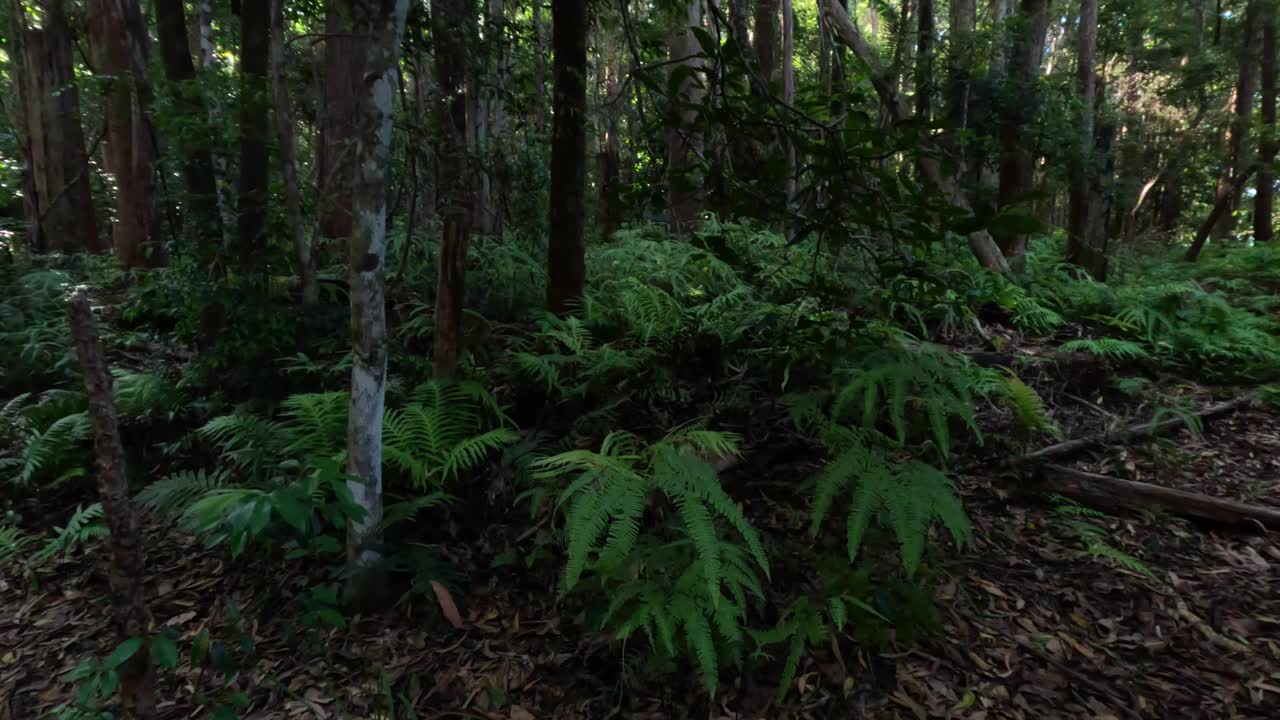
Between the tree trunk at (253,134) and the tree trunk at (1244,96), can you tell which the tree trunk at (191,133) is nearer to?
the tree trunk at (253,134)

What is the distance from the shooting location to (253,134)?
4.86 metres

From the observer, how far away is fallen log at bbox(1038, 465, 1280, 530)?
3322 mm

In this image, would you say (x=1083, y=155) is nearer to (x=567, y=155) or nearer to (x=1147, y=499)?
(x=1147, y=499)

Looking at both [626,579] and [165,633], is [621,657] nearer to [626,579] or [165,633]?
[626,579]

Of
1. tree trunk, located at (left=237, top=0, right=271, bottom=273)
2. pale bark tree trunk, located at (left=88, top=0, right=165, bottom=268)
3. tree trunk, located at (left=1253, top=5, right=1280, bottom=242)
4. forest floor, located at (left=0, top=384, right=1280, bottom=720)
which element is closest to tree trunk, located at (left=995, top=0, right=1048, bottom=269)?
tree trunk, located at (left=1253, top=5, right=1280, bottom=242)

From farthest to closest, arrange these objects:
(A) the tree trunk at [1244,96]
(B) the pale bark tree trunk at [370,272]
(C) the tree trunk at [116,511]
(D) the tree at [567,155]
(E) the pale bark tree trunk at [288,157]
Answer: (A) the tree trunk at [1244,96]
(E) the pale bark tree trunk at [288,157]
(D) the tree at [567,155]
(B) the pale bark tree trunk at [370,272]
(C) the tree trunk at [116,511]

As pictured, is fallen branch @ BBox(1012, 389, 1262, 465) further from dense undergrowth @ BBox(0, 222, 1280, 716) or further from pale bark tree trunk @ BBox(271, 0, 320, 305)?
pale bark tree trunk @ BBox(271, 0, 320, 305)

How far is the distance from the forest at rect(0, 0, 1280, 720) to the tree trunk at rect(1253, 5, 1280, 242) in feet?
20.4

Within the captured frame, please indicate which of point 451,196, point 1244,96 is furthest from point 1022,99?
point 451,196

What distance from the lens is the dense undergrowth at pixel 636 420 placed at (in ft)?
8.39

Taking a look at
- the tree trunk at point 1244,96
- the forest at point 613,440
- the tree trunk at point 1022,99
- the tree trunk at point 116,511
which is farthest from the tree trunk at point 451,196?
the tree trunk at point 1244,96

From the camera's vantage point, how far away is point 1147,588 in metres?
2.95

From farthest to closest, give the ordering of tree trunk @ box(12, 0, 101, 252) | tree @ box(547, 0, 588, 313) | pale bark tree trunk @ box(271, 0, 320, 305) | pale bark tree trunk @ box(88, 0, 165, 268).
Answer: tree trunk @ box(12, 0, 101, 252)
pale bark tree trunk @ box(88, 0, 165, 268)
pale bark tree trunk @ box(271, 0, 320, 305)
tree @ box(547, 0, 588, 313)

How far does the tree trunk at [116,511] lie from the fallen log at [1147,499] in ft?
13.6
